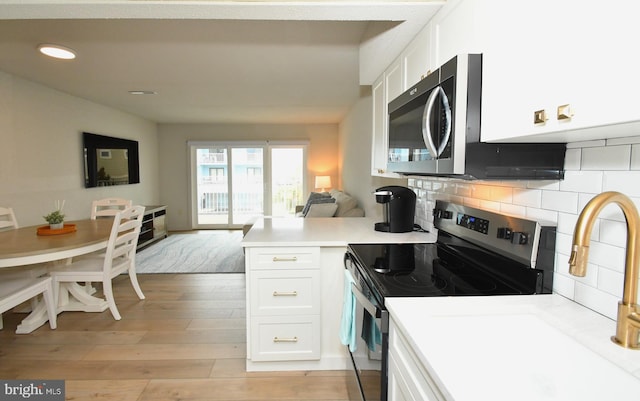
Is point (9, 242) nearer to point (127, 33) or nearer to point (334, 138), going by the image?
point (127, 33)

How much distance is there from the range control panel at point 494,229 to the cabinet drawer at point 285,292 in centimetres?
82

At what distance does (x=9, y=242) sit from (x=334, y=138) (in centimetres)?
563

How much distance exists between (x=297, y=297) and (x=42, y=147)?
376cm

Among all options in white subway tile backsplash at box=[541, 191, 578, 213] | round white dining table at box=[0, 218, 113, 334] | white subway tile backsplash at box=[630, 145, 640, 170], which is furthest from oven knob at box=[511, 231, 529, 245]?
round white dining table at box=[0, 218, 113, 334]

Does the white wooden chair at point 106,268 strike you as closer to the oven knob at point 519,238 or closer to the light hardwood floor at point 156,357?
the light hardwood floor at point 156,357

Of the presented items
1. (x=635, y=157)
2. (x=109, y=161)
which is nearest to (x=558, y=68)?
(x=635, y=157)

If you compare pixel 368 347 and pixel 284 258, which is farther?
pixel 284 258

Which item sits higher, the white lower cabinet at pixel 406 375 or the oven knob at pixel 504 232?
the oven knob at pixel 504 232

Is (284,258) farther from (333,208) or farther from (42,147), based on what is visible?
(42,147)

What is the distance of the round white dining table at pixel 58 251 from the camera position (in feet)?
7.34

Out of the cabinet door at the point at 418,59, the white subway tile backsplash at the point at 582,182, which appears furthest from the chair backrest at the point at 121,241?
→ the white subway tile backsplash at the point at 582,182

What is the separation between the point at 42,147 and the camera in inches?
153

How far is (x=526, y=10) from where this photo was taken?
872 mm

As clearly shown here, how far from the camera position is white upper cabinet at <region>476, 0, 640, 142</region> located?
632 millimetres
